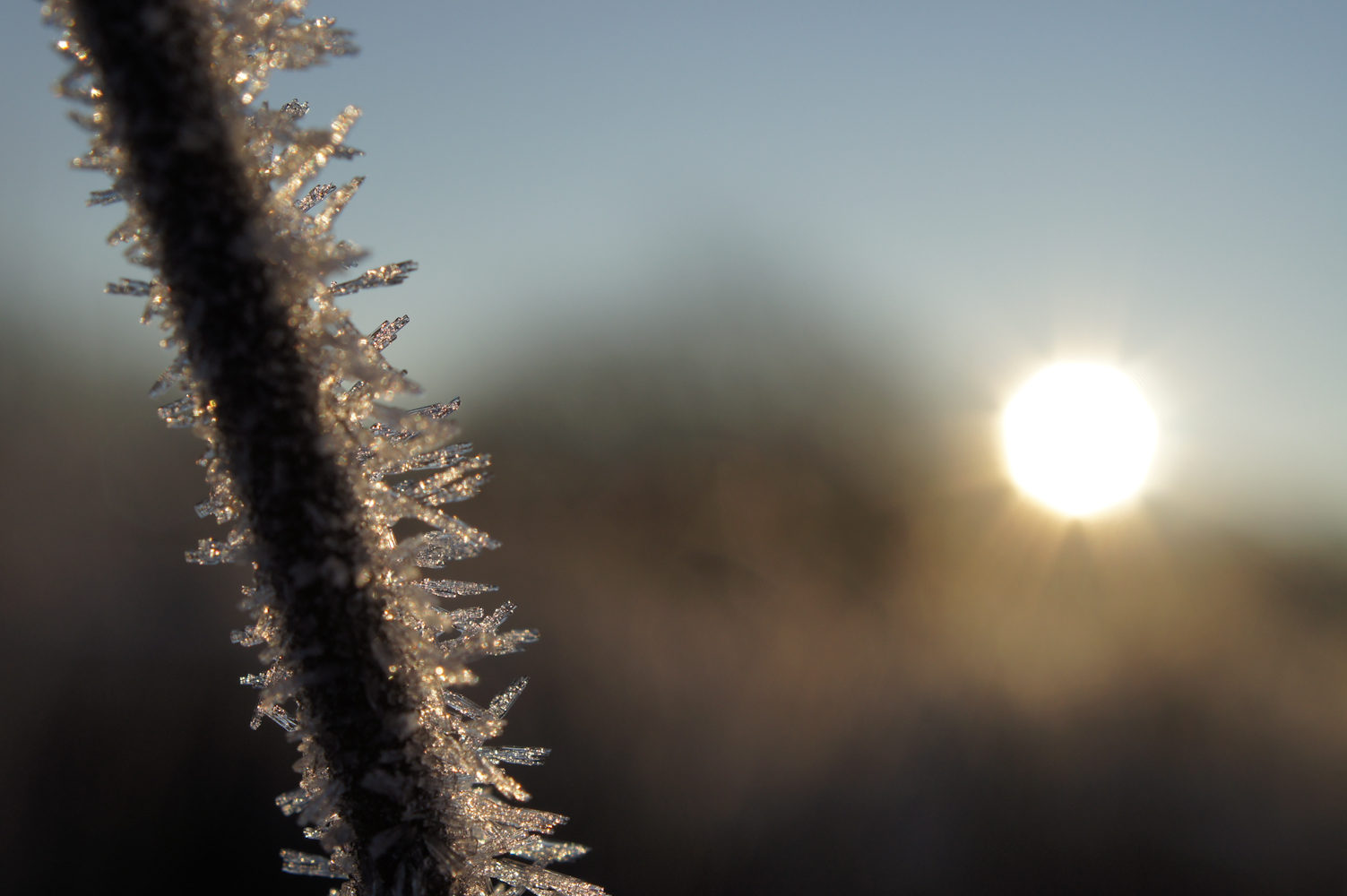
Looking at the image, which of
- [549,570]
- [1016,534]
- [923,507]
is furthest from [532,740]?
[1016,534]

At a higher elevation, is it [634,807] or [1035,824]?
[1035,824]

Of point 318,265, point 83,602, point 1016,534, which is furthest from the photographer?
point 1016,534

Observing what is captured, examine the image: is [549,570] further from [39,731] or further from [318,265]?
[318,265]

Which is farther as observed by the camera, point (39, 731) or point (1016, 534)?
point (1016, 534)

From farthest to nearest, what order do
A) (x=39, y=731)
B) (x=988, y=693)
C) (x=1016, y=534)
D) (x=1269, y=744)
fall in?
(x=1016, y=534) < (x=988, y=693) < (x=1269, y=744) < (x=39, y=731)
